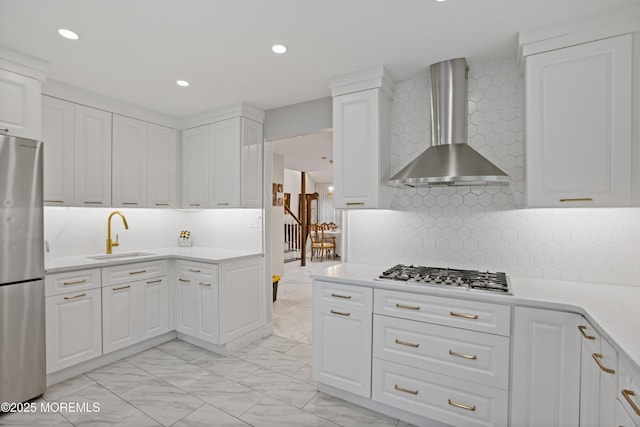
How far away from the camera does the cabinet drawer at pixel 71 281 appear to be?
2.53 m

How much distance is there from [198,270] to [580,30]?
3541 mm

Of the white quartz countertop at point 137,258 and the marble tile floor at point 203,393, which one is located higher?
the white quartz countertop at point 137,258

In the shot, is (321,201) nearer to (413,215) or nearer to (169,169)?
(169,169)

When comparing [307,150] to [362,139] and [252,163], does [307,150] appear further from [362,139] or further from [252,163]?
[362,139]

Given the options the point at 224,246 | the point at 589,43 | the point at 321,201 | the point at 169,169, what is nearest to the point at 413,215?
the point at 589,43

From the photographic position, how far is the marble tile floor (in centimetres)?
214

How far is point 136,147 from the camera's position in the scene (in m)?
3.48

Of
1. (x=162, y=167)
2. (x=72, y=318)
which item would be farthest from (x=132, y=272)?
(x=162, y=167)

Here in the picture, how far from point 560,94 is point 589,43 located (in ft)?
1.02

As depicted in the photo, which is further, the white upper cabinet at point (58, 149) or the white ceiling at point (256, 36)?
the white upper cabinet at point (58, 149)

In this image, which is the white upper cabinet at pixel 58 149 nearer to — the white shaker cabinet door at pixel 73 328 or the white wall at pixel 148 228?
the white wall at pixel 148 228

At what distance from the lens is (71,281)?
2650 mm

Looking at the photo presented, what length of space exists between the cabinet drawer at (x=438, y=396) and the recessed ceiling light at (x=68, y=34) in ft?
9.72

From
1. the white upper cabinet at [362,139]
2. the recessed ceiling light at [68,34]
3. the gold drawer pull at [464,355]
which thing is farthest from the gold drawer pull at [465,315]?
the recessed ceiling light at [68,34]
